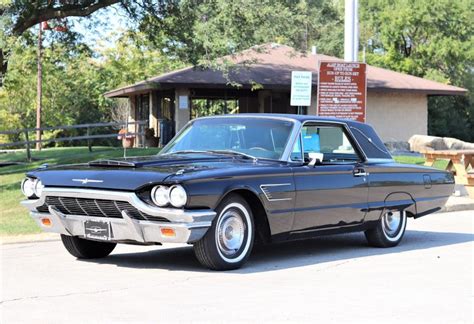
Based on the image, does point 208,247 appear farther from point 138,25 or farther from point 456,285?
point 138,25

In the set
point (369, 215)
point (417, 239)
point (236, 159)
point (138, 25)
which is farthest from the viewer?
point (138, 25)

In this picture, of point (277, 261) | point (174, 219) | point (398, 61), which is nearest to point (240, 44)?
point (277, 261)

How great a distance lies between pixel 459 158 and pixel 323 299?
35.8 feet

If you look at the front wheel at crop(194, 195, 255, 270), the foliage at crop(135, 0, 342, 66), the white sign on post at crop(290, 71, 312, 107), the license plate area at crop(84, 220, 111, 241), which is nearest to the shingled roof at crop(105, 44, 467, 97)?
the foliage at crop(135, 0, 342, 66)

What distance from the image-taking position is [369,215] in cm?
915

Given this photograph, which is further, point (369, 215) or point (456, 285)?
point (369, 215)

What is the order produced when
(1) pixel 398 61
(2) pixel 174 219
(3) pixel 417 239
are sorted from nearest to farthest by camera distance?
(2) pixel 174 219, (3) pixel 417 239, (1) pixel 398 61

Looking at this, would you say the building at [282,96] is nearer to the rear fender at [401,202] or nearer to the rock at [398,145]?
the rock at [398,145]

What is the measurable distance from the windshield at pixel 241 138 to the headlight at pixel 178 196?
4.98ft

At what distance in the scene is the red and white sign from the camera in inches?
651

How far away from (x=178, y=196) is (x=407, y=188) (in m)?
3.71

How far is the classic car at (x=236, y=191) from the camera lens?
23.5 ft

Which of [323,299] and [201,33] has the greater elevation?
[201,33]

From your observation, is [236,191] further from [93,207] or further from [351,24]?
[351,24]
